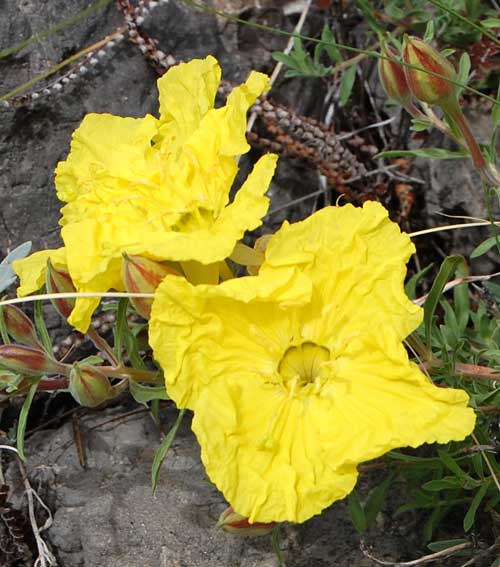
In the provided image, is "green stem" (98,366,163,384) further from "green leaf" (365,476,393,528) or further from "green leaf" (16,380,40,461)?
"green leaf" (365,476,393,528)

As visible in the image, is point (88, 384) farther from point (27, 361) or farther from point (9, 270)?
point (9, 270)

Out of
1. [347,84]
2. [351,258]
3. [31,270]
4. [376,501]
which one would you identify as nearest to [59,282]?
[31,270]

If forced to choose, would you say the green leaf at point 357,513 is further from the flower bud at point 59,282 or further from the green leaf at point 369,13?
the green leaf at point 369,13

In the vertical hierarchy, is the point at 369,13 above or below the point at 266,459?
above

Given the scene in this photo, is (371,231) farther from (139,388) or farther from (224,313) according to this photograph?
(139,388)

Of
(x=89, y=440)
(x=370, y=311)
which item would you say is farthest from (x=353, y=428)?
(x=89, y=440)

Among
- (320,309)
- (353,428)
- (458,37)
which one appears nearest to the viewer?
(353,428)
